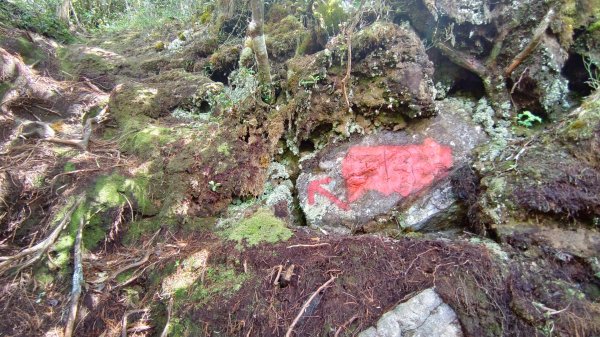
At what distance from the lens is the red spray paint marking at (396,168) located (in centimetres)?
423

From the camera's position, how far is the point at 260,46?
4848 millimetres

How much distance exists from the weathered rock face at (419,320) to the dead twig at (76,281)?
255cm

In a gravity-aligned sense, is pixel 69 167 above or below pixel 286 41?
below

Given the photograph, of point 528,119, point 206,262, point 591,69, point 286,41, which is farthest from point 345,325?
point 286,41

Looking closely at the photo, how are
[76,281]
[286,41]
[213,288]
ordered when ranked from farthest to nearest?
[286,41], [76,281], [213,288]

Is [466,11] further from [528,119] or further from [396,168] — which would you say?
[396,168]

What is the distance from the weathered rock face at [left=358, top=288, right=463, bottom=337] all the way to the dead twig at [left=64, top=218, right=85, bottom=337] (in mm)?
2553

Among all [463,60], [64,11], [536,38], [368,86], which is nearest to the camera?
[536,38]

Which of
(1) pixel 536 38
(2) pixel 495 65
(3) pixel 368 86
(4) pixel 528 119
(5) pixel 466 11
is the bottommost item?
(4) pixel 528 119

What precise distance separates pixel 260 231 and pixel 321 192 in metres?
1.16

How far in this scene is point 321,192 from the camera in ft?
14.6

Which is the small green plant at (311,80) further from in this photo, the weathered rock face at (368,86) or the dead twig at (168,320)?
the dead twig at (168,320)

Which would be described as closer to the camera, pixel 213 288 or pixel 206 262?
pixel 213 288

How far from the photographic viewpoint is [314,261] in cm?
314
